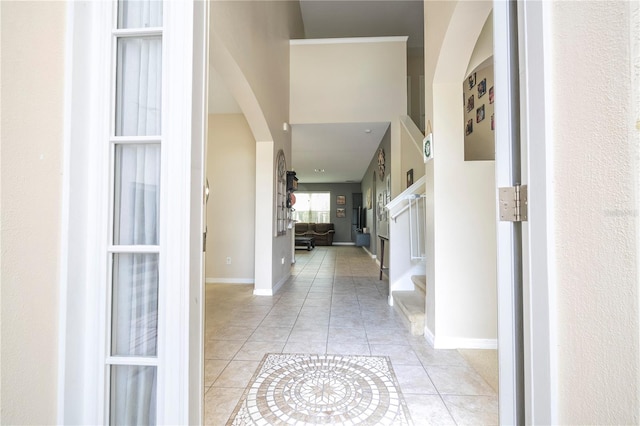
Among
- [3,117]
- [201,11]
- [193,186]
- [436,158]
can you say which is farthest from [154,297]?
[436,158]

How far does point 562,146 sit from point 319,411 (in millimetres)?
1487

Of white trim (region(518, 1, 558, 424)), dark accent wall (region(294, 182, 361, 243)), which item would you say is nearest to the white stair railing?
white trim (region(518, 1, 558, 424))

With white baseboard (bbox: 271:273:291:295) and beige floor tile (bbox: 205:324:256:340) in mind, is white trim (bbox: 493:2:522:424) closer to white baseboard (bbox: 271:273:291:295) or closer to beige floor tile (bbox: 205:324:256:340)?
beige floor tile (bbox: 205:324:256:340)

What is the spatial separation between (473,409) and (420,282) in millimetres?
1541

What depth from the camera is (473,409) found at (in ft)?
4.70

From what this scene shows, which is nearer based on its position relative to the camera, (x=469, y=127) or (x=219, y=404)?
(x=219, y=404)

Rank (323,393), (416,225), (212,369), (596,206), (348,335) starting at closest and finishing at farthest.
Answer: (596,206), (323,393), (212,369), (348,335), (416,225)

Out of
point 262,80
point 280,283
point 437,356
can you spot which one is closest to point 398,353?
point 437,356

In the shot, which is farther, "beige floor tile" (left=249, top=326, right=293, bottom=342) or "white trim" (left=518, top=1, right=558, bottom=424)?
"beige floor tile" (left=249, top=326, right=293, bottom=342)

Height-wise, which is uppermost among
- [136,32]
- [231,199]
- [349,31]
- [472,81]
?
[349,31]

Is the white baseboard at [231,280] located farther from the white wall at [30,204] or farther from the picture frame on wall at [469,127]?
the picture frame on wall at [469,127]

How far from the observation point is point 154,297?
0.92 meters

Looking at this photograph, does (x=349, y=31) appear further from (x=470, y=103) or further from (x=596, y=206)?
(x=596, y=206)

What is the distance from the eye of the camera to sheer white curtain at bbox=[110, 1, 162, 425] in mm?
908
